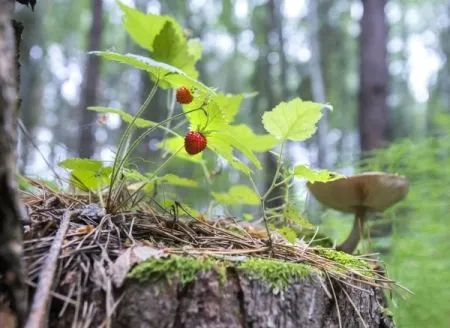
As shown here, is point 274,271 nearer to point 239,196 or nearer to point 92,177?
point 92,177

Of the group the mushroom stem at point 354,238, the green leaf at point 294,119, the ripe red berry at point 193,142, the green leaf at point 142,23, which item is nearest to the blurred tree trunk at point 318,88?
the mushroom stem at point 354,238

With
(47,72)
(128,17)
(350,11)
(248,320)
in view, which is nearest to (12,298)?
(248,320)

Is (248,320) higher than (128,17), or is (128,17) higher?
(128,17)

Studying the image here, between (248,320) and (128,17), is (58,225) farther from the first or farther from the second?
(128,17)

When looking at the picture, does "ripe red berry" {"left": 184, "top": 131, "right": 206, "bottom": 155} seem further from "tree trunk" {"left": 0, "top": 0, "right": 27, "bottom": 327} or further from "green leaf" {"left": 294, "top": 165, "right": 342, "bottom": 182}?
"tree trunk" {"left": 0, "top": 0, "right": 27, "bottom": 327}

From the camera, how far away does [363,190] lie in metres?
1.60

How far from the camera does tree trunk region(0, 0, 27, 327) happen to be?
0.68m

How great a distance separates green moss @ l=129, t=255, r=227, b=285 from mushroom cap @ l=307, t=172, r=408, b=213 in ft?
2.46

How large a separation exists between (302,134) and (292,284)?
1.32ft

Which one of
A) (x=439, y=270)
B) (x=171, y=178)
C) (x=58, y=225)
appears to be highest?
(x=171, y=178)

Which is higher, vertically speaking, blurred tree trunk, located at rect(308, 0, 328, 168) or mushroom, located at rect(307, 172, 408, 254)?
blurred tree trunk, located at rect(308, 0, 328, 168)

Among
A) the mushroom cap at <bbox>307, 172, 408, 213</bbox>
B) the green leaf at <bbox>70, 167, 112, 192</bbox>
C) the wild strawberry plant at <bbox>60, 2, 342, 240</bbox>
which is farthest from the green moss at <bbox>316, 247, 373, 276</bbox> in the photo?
the green leaf at <bbox>70, 167, 112, 192</bbox>

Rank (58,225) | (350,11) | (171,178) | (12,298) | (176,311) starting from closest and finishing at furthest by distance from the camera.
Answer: (12,298) → (176,311) → (58,225) → (171,178) → (350,11)

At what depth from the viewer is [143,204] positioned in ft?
4.58
